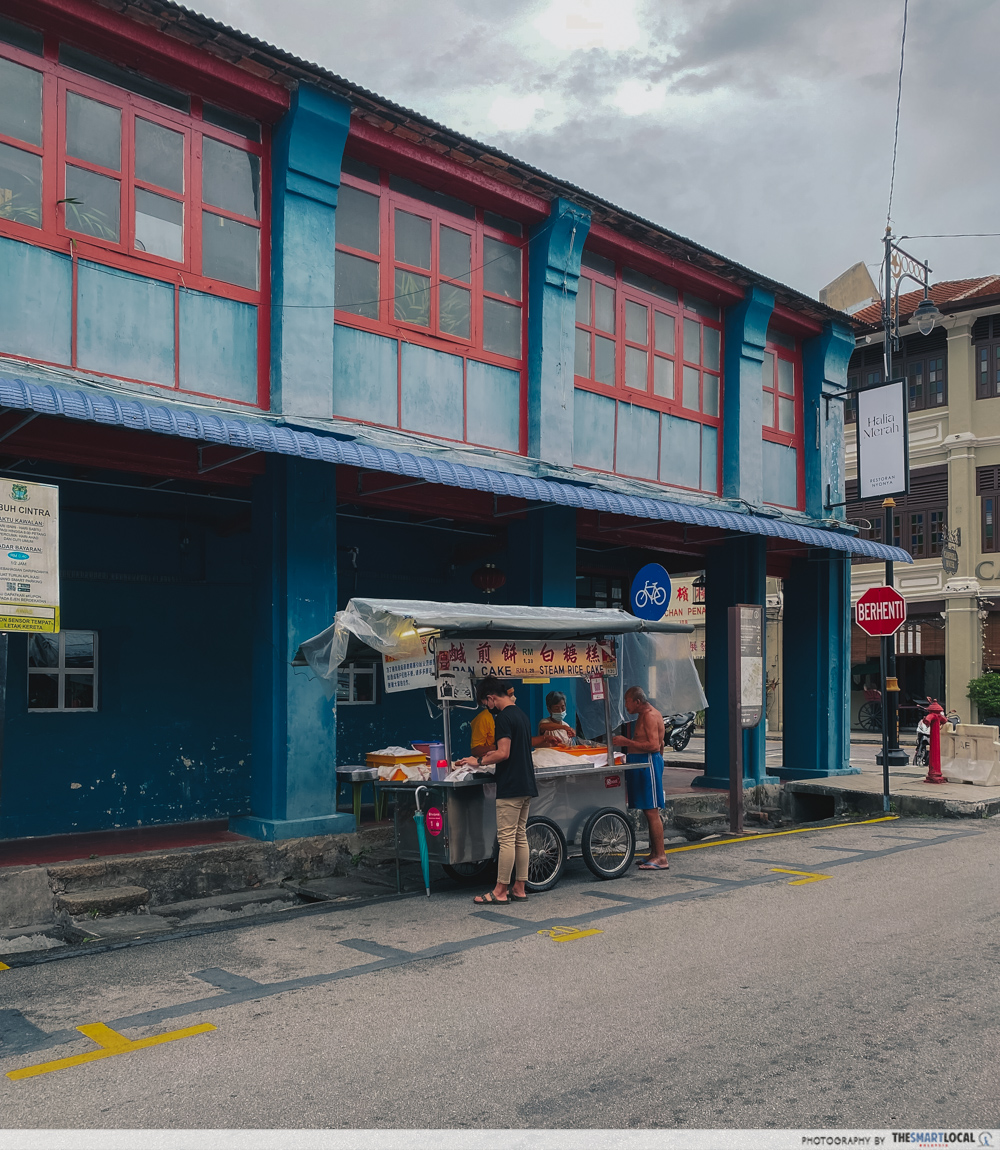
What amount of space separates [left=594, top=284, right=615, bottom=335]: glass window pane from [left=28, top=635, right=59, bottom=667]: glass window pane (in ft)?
25.8

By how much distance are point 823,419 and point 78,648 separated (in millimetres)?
12352

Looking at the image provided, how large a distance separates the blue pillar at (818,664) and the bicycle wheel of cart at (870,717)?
16553mm

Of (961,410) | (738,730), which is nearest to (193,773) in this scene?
(738,730)

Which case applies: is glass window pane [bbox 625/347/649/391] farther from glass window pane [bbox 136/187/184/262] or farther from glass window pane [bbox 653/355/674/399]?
glass window pane [bbox 136/187/184/262]

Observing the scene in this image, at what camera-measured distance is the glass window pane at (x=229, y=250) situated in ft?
34.8

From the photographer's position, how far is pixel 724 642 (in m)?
16.8

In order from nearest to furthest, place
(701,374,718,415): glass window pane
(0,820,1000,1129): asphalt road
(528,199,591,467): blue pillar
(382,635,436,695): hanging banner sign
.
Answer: (0,820,1000,1129): asphalt road, (382,635,436,695): hanging banner sign, (528,199,591,467): blue pillar, (701,374,718,415): glass window pane

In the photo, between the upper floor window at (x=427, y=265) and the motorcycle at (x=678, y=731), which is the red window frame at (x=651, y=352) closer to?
the upper floor window at (x=427, y=265)

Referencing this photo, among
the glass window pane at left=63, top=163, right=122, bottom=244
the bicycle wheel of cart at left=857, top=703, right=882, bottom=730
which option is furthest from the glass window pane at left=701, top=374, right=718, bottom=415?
the bicycle wheel of cart at left=857, top=703, right=882, bottom=730

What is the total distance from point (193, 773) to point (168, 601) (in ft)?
6.66

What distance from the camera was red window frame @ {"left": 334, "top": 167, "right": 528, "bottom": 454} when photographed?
1190 centimetres

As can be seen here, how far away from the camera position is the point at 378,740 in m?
14.8

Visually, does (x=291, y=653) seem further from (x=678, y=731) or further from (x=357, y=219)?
(x=678, y=731)

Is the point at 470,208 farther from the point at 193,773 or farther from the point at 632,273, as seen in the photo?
the point at 193,773
